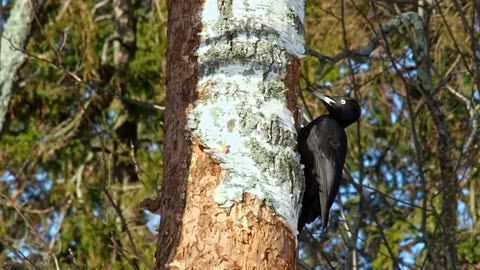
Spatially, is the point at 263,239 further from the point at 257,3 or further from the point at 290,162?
the point at 257,3

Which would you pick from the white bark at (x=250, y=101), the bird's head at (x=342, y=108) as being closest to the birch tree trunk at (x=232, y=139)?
the white bark at (x=250, y=101)

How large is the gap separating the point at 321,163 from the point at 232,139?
178cm

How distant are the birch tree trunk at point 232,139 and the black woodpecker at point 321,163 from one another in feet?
4.37

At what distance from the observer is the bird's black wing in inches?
190

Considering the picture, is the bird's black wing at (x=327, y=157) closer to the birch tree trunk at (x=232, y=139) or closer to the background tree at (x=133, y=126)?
the birch tree trunk at (x=232, y=139)

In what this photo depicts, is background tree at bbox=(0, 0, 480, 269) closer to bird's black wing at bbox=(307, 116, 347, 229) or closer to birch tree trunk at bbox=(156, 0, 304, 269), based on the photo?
bird's black wing at bbox=(307, 116, 347, 229)

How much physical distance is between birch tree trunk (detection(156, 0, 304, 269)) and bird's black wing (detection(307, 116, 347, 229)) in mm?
1323

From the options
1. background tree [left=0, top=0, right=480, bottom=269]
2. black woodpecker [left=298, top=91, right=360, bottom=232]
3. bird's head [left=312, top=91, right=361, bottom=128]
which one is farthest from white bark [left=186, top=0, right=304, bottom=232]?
background tree [left=0, top=0, right=480, bottom=269]

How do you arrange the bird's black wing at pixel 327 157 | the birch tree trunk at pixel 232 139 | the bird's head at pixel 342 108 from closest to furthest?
the birch tree trunk at pixel 232 139 < the bird's black wing at pixel 327 157 < the bird's head at pixel 342 108

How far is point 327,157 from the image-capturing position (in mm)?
5023

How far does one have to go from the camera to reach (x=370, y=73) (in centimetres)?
759

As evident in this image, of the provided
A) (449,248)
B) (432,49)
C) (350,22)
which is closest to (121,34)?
(350,22)

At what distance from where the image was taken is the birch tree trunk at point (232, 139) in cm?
316

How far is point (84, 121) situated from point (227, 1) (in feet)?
14.6
